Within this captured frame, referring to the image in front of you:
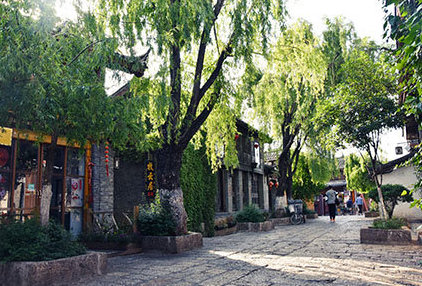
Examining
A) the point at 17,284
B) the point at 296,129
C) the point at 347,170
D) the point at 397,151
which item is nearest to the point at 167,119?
the point at 17,284

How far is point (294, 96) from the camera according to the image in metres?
15.7

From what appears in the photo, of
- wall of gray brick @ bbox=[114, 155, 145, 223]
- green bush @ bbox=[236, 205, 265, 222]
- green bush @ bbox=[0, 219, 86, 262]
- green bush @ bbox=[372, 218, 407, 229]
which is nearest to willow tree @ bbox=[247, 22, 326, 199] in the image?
green bush @ bbox=[236, 205, 265, 222]

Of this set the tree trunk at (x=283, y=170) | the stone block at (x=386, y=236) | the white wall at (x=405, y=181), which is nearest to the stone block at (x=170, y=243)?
the stone block at (x=386, y=236)

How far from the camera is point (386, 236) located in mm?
8406

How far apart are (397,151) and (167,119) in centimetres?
1472

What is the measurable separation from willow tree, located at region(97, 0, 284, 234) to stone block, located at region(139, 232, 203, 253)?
11.9 inches

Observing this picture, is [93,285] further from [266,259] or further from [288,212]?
[288,212]

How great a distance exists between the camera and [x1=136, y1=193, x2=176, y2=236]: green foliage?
818 cm

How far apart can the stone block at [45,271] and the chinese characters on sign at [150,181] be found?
5170mm

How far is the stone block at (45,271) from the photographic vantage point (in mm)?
4746

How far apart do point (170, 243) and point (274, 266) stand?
2643 mm

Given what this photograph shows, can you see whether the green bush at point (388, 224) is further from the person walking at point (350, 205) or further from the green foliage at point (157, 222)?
the person walking at point (350, 205)

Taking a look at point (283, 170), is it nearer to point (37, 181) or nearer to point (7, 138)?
point (37, 181)

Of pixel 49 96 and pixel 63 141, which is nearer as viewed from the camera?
pixel 49 96
